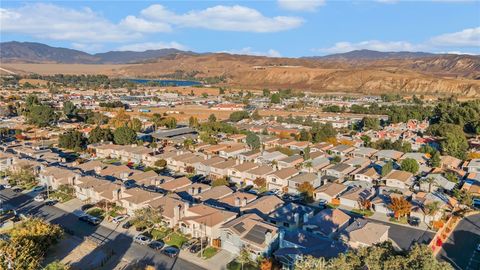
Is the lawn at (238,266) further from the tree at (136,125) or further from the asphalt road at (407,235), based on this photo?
the tree at (136,125)

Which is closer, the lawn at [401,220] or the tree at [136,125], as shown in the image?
the lawn at [401,220]

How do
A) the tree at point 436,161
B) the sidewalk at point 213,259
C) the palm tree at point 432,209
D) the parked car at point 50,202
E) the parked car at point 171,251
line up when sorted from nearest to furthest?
the sidewalk at point 213,259
the parked car at point 171,251
the palm tree at point 432,209
the parked car at point 50,202
the tree at point 436,161

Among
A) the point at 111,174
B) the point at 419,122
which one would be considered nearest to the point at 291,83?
the point at 419,122

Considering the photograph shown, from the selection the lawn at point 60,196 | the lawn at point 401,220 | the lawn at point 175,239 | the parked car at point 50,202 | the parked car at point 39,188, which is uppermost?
the lawn at point 401,220

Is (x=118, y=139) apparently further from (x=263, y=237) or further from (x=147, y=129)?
(x=263, y=237)

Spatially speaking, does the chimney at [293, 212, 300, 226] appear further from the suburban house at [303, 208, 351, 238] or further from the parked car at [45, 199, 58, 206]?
the parked car at [45, 199, 58, 206]

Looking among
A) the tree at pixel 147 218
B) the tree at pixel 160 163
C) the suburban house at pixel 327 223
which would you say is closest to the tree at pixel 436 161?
the suburban house at pixel 327 223
